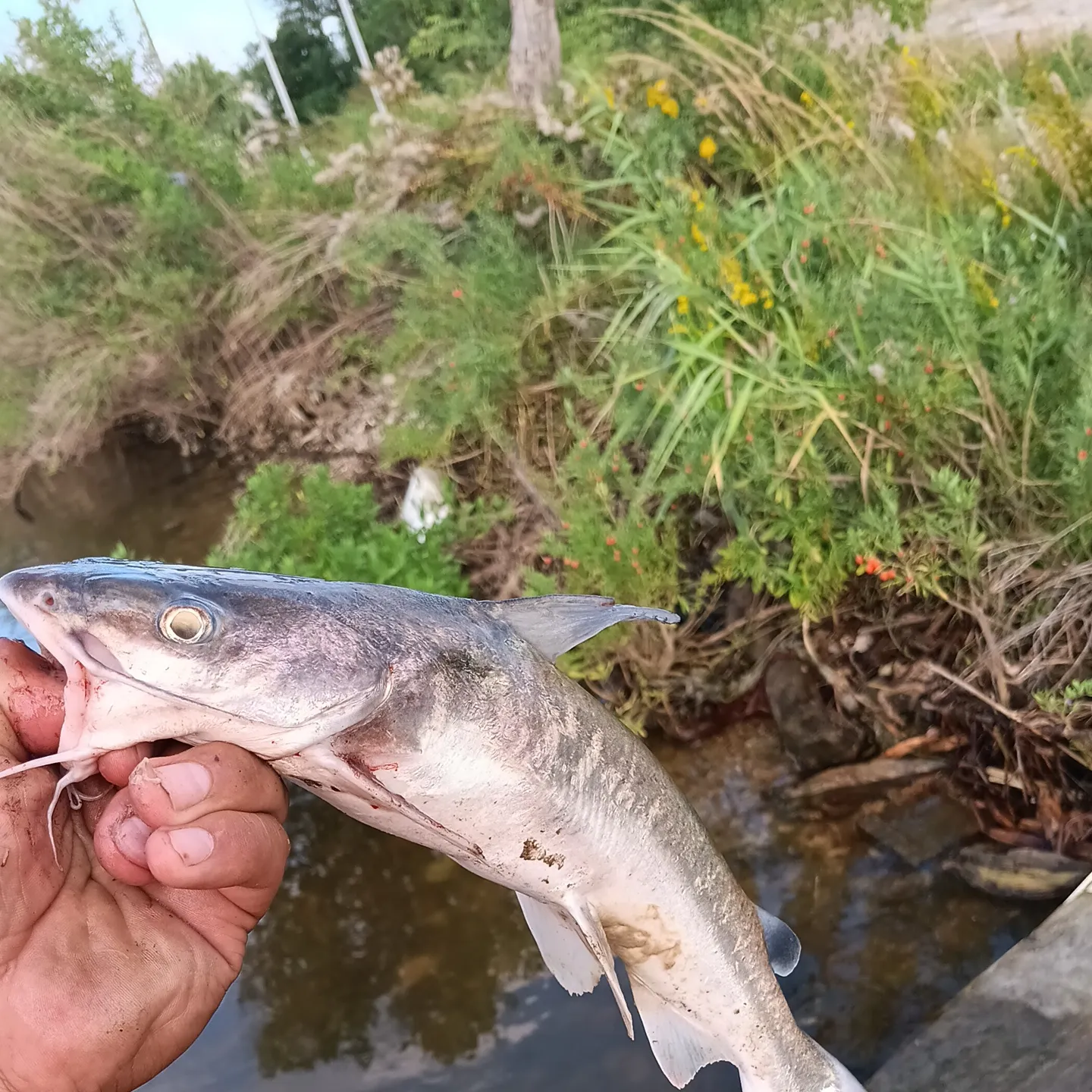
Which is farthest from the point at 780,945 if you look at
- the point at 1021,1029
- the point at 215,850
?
the point at 215,850

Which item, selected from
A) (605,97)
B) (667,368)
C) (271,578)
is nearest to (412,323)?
(605,97)

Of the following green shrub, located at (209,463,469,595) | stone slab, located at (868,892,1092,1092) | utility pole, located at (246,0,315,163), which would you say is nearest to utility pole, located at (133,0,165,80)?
utility pole, located at (246,0,315,163)

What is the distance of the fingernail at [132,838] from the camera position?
169 centimetres

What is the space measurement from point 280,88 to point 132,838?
24.8 ft

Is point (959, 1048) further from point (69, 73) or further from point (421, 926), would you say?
point (69, 73)

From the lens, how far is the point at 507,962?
3.74m

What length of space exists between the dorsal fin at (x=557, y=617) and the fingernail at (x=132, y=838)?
33.9 inches

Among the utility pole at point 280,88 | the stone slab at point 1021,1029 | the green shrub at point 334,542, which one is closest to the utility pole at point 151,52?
the utility pole at point 280,88

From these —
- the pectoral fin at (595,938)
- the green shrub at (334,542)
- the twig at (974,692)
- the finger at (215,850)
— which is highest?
the finger at (215,850)

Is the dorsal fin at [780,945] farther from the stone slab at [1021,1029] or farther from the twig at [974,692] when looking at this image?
the twig at [974,692]

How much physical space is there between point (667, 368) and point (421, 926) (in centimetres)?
294

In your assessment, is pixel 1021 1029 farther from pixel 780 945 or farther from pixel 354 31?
pixel 354 31

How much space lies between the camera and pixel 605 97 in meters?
4.33

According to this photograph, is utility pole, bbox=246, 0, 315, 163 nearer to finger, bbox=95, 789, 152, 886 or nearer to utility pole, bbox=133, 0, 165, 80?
utility pole, bbox=133, 0, 165, 80
